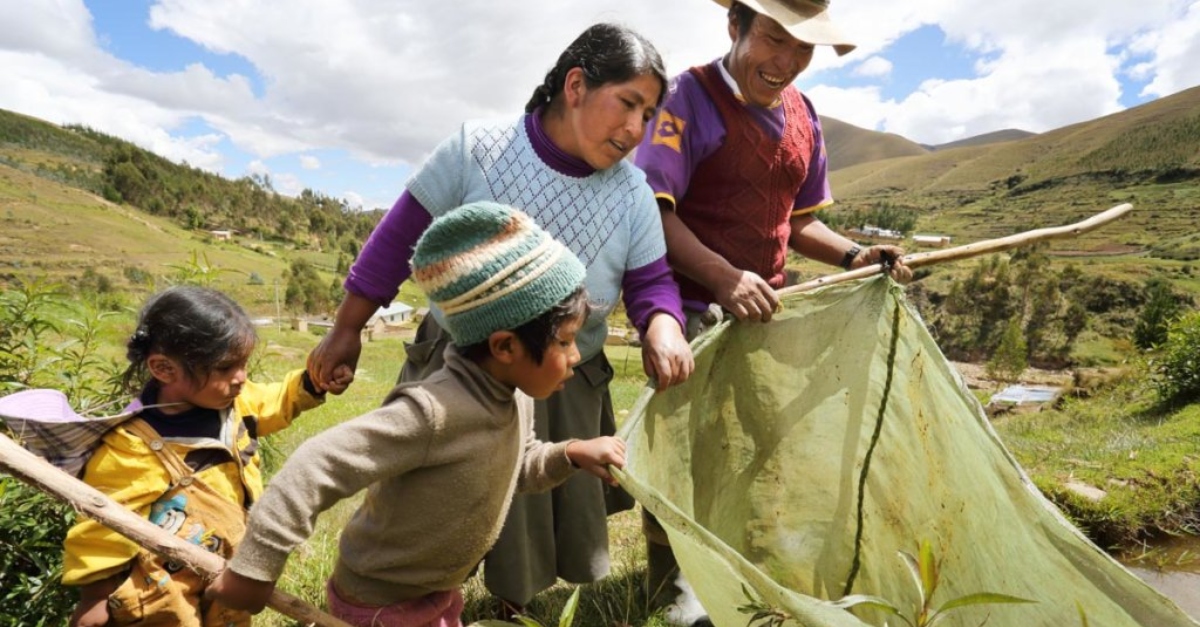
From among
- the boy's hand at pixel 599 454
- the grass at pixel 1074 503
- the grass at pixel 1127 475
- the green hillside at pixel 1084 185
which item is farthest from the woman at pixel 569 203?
the green hillside at pixel 1084 185

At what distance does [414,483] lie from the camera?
133 centimetres

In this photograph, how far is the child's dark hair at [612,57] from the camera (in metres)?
1.54

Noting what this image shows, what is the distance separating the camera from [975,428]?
73.0 inches

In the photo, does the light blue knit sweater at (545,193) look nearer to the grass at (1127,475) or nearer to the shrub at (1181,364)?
the grass at (1127,475)

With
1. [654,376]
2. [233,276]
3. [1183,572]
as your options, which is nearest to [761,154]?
[654,376]

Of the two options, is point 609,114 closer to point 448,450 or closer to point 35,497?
point 448,450

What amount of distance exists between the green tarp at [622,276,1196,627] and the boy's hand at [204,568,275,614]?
875mm

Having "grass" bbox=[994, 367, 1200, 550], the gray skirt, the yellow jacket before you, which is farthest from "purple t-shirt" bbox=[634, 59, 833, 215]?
"grass" bbox=[994, 367, 1200, 550]

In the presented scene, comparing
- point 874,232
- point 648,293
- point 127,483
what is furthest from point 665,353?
point 874,232

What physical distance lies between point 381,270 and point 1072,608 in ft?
6.39

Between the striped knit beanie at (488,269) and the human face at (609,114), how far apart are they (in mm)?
434

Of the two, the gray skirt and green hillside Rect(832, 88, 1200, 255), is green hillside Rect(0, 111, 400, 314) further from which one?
green hillside Rect(832, 88, 1200, 255)

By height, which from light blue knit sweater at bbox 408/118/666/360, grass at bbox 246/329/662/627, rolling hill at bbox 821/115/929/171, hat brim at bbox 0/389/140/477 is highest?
rolling hill at bbox 821/115/929/171

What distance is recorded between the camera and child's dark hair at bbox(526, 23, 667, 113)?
1.54 meters
